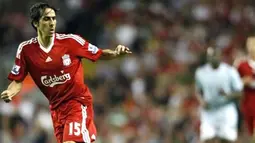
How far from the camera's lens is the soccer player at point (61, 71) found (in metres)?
9.16

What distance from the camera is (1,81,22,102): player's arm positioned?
8758mm

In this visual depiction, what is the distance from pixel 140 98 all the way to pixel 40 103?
72.6 inches

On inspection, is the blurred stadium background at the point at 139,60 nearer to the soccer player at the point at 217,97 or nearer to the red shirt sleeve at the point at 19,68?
the soccer player at the point at 217,97

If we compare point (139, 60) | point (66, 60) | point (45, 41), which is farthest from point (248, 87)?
point (139, 60)

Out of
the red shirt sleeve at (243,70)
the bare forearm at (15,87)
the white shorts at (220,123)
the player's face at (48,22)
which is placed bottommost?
the white shorts at (220,123)

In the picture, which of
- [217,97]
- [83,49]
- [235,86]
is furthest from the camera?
[217,97]

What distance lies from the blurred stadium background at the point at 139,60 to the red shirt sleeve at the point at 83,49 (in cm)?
593

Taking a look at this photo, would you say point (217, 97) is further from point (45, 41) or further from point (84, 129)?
point (45, 41)

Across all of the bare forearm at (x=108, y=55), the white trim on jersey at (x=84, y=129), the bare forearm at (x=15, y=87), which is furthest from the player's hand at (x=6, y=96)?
the bare forearm at (x=108, y=55)

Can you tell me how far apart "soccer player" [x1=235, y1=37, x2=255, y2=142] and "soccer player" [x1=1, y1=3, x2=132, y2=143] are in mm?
3795

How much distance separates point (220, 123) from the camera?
42.4 ft

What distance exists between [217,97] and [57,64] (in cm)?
410

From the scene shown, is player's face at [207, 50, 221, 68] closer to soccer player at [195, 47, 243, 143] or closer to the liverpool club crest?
soccer player at [195, 47, 243, 143]

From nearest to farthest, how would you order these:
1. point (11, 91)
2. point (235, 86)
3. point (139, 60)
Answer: point (11, 91) → point (235, 86) → point (139, 60)
